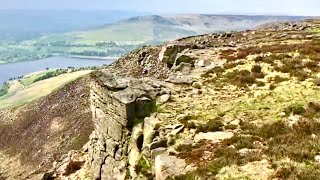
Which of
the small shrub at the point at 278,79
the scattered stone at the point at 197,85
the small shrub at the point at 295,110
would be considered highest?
the small shrub at the point at 278,79

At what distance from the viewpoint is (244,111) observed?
22.9 meters

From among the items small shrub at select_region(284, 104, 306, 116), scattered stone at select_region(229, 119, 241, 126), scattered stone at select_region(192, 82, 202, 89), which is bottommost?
scattered stone at select_region(229, 119, 241, 126)

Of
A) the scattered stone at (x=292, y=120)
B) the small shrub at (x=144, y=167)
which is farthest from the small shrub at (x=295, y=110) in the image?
the small shrub at (x=144, y=167)

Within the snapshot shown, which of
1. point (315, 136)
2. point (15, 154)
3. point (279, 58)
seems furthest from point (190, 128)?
point (15, 154)

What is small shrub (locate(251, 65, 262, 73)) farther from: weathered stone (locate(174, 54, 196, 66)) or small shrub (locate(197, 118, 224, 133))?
small shrub (locate(197, 118, 224, 133))

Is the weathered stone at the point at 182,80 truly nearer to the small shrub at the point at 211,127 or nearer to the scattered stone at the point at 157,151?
the small shrub at the point at 211,127

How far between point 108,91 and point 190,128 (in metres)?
7.46

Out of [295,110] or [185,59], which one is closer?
[295,110]

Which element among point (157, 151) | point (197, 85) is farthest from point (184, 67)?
point (157, 151)

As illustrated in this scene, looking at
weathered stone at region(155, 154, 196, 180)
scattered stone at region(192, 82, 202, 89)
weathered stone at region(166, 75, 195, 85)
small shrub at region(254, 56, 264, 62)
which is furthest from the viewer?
small shrub at region(254, 56, 264, 62)

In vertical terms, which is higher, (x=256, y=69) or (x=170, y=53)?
(x=256, y=69)

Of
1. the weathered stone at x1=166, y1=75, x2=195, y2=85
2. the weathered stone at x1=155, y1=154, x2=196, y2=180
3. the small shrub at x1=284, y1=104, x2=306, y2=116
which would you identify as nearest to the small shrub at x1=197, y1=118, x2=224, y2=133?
the weathered stone at x1=155, y1=154, x2=196, y2=180

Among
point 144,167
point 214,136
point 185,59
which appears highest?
point 185,59

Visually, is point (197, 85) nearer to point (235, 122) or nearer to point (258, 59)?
point (235, 122)
